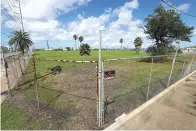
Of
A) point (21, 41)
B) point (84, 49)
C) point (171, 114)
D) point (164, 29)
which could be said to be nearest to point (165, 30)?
point (164, 29)

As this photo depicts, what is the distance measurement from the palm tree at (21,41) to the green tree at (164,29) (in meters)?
32.9

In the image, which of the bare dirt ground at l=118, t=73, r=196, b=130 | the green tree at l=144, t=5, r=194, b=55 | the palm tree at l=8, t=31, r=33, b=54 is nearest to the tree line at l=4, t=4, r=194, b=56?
the green tree at l=144, t=5, r=194, b=55

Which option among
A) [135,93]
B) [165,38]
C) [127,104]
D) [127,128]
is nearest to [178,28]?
[165,38]

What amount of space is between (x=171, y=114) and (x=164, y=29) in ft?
60.4

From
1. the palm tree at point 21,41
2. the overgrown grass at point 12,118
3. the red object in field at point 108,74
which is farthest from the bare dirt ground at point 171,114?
the palm tree at point 21,41

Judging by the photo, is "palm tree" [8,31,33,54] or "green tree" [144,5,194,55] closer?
"green tree" [144,5,194,55]

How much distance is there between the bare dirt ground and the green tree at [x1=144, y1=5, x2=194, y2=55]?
15852mm

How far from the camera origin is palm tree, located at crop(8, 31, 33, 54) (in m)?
41.7

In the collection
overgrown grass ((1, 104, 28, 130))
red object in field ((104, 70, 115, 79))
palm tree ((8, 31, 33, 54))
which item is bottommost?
overgrown grass ((1, 104, 28, 130))

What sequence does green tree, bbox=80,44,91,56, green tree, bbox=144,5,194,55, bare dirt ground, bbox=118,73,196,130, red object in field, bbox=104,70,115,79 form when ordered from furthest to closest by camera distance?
green tree, bbox=80,44,91,56 < green tree, bbox=144,5,194,55 < bare dirt ground, bbox=118,73,196,130 < red object in field, bbox=104,70,115,79

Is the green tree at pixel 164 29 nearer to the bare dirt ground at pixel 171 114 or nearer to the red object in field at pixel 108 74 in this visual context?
the bare dirt ground at pixel 171 114

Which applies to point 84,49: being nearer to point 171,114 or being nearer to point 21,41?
point 21,41

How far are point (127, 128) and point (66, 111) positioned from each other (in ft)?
6.27

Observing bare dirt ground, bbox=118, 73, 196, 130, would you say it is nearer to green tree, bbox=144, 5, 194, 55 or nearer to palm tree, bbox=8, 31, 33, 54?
green tree, bbox=144, 5, 194, 55
